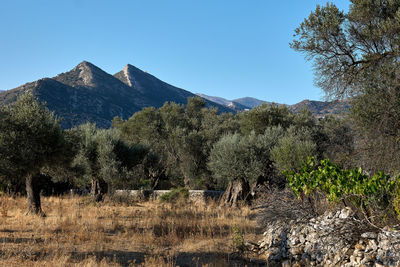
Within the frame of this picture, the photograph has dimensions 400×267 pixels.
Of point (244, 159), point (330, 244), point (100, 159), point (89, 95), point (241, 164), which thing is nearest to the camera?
point (330, 244)

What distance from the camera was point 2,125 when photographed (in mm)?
12234

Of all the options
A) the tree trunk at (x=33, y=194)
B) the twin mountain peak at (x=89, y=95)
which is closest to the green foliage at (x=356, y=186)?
the tree trunk at (x=33, y=194)

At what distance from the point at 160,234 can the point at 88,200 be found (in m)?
9.27

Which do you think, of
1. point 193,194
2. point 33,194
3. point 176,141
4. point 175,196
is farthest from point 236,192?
point 176,141

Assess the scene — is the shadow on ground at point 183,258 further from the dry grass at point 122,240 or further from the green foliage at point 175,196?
the green foliage at point 175,196

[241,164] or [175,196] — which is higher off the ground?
[241,164]

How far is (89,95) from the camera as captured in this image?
428ft

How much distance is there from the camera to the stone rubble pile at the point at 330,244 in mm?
6027

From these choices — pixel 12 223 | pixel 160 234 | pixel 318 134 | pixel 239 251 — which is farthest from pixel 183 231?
pixel 318 134

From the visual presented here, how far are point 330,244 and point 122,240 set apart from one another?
249 inches

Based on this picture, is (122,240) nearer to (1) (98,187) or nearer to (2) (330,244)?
(2) (330,244)

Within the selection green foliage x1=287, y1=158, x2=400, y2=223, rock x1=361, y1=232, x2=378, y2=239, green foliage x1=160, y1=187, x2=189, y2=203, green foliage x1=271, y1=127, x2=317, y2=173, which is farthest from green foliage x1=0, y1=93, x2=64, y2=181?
rock x1=361, y1=232, x2=378, y2=239

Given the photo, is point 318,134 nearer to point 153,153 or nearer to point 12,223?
point 153,153

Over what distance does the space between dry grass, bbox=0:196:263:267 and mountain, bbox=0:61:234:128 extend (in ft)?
260
